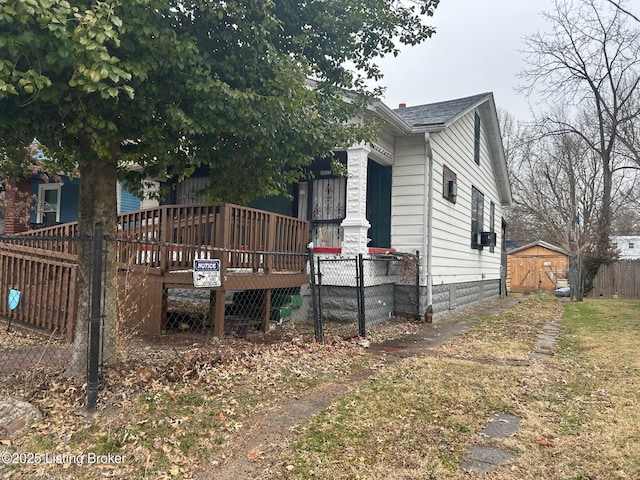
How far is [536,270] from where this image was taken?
2528 centimetres

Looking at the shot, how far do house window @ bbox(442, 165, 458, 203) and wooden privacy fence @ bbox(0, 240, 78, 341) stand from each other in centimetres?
735

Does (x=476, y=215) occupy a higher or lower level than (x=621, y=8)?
lower

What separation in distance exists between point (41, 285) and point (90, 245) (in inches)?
116

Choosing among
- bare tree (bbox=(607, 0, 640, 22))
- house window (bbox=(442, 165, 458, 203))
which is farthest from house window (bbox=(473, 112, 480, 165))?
bare tree (bbox=(607, 0, 640, 22))

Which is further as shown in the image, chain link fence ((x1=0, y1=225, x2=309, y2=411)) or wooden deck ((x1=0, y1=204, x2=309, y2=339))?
wooden deck ((x1=0, y1=204, x2=309, y2=339))

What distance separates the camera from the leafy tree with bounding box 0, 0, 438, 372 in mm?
2840

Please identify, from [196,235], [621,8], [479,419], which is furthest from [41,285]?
[621,8]

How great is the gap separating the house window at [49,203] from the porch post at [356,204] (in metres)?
10.2

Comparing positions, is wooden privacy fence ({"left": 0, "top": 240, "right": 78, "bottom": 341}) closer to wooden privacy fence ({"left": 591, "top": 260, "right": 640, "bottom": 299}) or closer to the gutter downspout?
the gutter downspout

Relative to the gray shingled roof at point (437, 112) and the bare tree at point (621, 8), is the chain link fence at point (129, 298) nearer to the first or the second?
the gray shingled roof at point (437, 112)

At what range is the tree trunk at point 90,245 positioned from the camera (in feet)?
13.3

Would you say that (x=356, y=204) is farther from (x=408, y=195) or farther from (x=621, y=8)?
(x=621, y=8)

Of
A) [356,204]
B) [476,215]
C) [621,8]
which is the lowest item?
[356,204]

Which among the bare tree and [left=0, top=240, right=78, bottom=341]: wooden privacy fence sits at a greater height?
the bare tree
